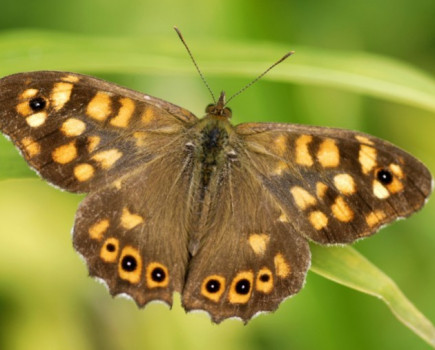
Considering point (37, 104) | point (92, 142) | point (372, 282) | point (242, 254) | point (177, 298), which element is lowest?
point (372, 282)

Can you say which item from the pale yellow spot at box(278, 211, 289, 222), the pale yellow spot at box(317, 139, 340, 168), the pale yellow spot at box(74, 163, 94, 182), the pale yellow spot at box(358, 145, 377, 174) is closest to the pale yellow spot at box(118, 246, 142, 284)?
the pale yellow spot at box(74, 163, 94, 182)

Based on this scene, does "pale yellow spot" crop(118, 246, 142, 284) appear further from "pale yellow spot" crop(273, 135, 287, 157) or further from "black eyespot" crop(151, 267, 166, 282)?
"pale yellow spot" crop(273, 135, 287, 157)

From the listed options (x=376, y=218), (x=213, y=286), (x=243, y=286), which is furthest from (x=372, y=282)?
(x=213, y=286)

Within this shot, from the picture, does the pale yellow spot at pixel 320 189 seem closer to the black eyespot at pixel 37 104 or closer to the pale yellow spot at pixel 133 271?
the pale yellow spot at pixel 133 271

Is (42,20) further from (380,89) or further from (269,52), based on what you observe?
(380,89)

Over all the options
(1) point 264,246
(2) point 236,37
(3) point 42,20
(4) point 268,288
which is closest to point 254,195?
(1) point 264,246

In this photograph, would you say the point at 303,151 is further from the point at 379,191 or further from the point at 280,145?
the point at 379,191
